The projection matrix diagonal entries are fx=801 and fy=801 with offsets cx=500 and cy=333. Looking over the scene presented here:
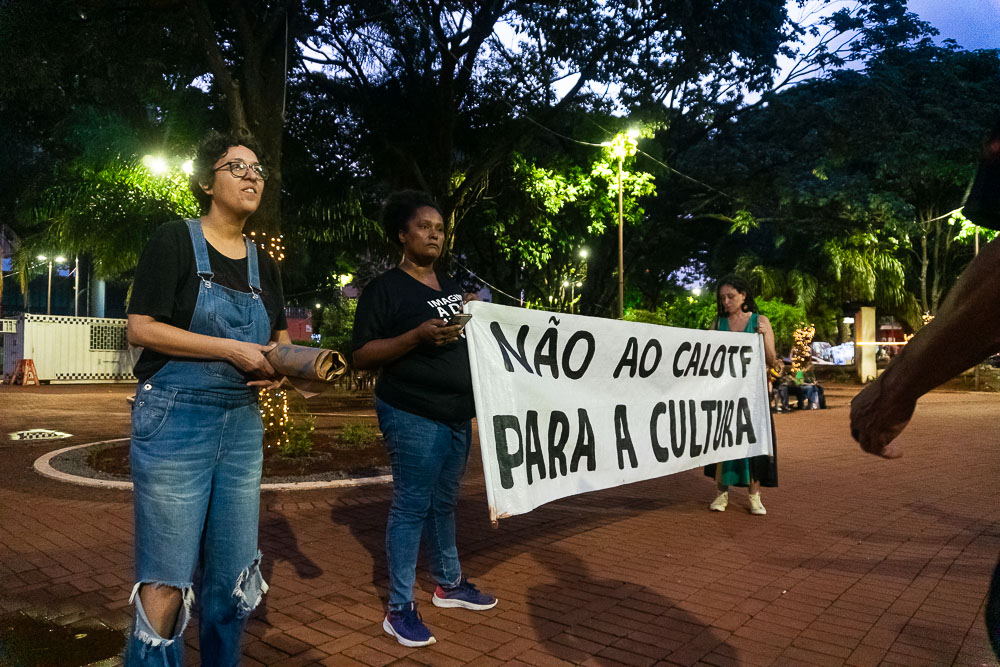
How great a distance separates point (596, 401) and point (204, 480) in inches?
94.3

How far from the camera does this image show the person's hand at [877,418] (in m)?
1.61

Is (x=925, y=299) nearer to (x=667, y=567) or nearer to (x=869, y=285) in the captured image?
(x=869, y=285)

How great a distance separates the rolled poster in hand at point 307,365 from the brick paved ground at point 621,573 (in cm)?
173

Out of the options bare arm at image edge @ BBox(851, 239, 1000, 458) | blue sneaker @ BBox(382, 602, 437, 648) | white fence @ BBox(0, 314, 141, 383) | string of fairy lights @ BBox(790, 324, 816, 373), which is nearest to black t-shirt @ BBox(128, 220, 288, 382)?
blue sneaker @ BBox(382, 602, 437, 648)

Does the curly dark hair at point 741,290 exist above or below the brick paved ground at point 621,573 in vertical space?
above

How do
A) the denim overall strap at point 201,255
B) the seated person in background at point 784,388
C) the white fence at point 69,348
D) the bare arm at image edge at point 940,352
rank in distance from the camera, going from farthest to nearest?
the white fence at point 69,348, the seated person in background at point 784,388, the denim overall strap at point 201,255, the bare arm at image edge at point 940,352

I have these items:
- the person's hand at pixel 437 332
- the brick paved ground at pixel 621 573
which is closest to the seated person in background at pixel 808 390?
the brick paved ground at pixel 621 573

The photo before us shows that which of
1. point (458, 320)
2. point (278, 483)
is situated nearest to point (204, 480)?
point (458, 320)

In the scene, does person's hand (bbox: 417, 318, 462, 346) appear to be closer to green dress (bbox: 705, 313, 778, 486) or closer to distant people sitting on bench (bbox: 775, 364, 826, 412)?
green dress (bbox: 705, 313, 778, 486)

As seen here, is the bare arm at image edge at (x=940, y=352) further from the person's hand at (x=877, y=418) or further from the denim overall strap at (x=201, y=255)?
the denim overall strap at (x=201, y=255)

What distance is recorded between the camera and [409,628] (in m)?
3.61

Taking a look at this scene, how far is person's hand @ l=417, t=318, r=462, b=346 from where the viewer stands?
3176 mm

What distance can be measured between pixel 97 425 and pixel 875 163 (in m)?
22.8

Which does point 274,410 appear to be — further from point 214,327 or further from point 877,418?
point 877,418
